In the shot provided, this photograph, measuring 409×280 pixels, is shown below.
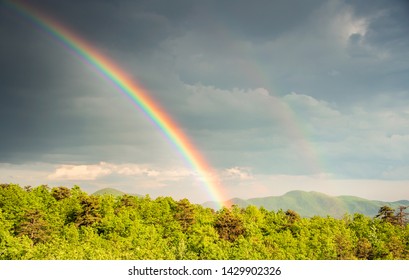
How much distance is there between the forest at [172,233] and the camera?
56594 millimetres

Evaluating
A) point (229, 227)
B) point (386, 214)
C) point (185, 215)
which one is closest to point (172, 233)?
point (185, 215)

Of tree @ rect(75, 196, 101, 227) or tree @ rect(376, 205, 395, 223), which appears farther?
tree @ rect(376, 205, 395, 223)

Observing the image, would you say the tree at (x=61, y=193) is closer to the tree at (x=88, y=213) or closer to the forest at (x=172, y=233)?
the forest at (x=172, y=233)

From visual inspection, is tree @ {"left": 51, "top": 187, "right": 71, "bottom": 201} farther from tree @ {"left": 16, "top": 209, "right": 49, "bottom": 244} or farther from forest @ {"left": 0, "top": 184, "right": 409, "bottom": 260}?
tree @ {"left": 16, "top": 209, "right": 49, "bottom": 244}

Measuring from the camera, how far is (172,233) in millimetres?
75750

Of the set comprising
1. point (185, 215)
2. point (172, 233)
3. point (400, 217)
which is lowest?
point (172, 233)

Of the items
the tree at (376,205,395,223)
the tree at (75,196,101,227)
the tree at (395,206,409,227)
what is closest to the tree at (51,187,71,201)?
the tree at (75,196,101,227)

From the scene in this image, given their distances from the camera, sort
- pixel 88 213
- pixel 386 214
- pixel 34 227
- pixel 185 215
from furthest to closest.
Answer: pixel 386 214 < pixel 185 215 < pixel 88 213 < pixel 34 227

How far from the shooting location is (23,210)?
228 ft

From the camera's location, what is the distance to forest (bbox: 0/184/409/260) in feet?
186

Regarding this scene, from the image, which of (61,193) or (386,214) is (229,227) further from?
(386,214)

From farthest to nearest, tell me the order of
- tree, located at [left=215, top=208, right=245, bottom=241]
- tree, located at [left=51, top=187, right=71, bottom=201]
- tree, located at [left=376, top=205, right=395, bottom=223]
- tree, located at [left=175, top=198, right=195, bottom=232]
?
tree, located at [left=376, top=205, right=395, bottom=223]
tree, located at [left=51, top=187, right=71, bottom=201]
tree, located at [left=175, top=198, right=195, bottom=232]
tree, located at [left=215, top=208, right=245, bottom=241]

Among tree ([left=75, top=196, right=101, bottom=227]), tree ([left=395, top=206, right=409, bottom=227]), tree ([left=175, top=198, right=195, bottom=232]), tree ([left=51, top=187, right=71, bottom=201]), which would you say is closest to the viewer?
tree ([left=75, top=196, right=101, bottom=227])
